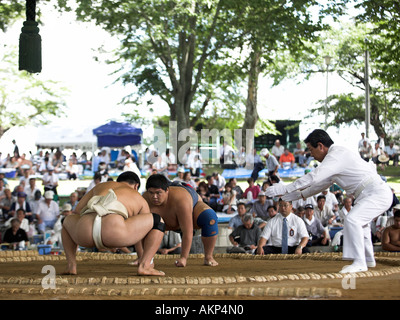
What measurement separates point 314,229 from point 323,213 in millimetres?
679

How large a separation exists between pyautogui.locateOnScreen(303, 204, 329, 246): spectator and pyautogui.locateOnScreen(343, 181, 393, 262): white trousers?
2.48 metres

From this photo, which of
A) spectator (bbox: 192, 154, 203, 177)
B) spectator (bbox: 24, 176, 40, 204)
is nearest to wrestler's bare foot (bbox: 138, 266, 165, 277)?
spectator (bbox: 24, 176, 40, 204)

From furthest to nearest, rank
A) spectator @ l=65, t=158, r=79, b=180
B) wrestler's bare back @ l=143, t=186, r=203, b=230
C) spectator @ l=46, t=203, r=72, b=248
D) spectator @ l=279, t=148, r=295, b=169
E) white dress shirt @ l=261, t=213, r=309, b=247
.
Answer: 1. spectator @ l=65, t=158, r=79, b=180
2. spectator @ l=279, t=148, r=295, b=169
3. spectator @ l=46, t=203, r=72, b=248
4. white dress shirt @ l=261, t=213, r=309, b=247
5. wrestler's bare back @ l=143, t=186, r=203, b=230

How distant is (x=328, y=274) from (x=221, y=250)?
314 centimetres

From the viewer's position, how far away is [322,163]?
3137mm

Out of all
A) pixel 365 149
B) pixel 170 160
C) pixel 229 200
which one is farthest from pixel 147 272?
pixel 365 149

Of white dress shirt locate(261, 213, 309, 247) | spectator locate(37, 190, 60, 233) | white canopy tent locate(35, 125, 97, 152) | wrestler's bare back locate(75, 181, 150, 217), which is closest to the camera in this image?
wrestler's bare back locate(75, 181, 150, 217)

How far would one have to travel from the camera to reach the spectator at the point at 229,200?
7.40 m

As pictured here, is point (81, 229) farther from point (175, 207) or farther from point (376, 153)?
point (376, 153)

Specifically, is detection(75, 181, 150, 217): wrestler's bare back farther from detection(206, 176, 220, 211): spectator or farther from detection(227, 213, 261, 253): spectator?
detection(206, 176, 220, 211): spectator

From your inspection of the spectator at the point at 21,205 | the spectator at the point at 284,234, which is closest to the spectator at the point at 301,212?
the spectator at the point at 284,234

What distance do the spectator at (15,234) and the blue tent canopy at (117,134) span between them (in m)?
6.70

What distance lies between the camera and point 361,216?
3086 millimetres

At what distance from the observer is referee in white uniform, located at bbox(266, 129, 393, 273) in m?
3.06
